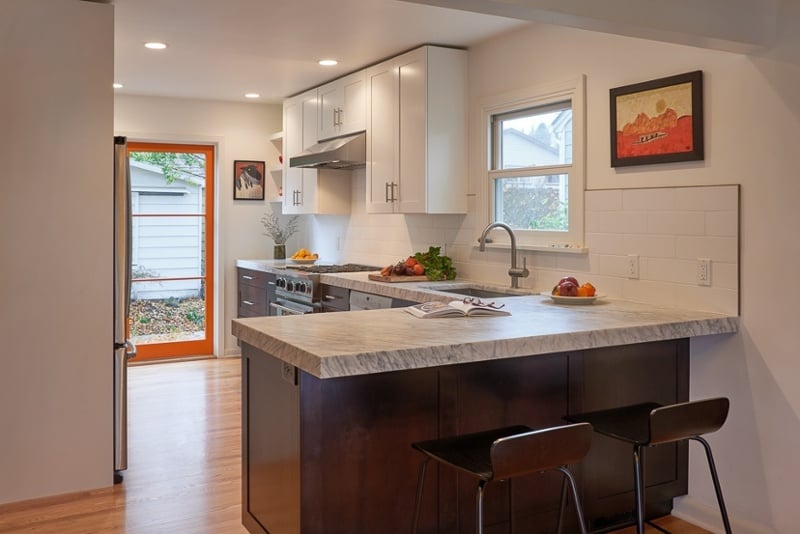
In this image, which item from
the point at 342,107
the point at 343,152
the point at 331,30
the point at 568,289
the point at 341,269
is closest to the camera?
the point at 568,289

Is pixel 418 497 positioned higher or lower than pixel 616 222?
lower

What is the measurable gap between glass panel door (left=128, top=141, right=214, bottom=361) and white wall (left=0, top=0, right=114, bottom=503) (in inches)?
128

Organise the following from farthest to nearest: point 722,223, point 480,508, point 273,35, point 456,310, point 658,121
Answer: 1. point 273,35
2. point 658,121
3. point 722,223
4. point 456,310
5. point 480,508

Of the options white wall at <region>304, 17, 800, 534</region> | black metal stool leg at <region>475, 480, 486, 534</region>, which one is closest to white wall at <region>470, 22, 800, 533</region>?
A: white wall at <region>304, 17, 800, 534</region>

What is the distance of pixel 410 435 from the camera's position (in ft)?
7.96

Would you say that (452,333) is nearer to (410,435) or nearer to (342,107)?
(410,435)

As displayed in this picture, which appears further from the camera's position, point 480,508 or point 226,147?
point 226,147

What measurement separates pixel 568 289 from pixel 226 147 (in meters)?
4.47

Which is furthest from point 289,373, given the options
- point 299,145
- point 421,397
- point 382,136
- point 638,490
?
point 299,145

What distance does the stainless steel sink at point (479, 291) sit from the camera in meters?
4.03

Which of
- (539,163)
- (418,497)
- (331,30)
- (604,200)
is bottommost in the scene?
(418,497)

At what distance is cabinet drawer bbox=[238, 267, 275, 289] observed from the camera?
603 cm

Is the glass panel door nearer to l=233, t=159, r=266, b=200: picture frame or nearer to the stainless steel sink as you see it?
l=233, t=159, r=266, b=200: picture frame

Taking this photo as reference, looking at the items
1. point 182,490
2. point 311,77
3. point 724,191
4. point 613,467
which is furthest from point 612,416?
point 311,77
